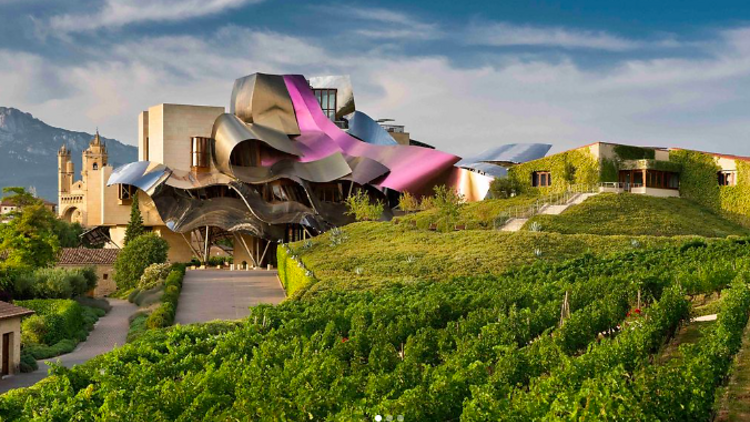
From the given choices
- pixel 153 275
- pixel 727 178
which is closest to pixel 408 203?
pixel 153 275

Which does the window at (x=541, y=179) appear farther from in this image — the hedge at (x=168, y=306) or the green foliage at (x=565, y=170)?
the hedge at (x=168, y=306)

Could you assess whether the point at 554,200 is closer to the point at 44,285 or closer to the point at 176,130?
the point at 44,285

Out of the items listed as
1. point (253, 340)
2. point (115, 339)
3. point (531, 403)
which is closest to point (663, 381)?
point (531, 403)

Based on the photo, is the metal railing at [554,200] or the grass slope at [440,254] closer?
the grass slope at [440,254]

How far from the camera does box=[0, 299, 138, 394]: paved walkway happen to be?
68.8 feet

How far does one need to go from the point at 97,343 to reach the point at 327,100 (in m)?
38.8

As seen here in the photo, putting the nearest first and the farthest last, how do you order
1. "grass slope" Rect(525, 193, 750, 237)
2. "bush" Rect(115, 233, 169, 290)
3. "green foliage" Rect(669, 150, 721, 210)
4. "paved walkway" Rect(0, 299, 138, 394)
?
1. "paved walkway" Rect(0, 299, 138, 394)
2. "grass slope" Rect(525, 193, 750, 237)
3. "green foliage" Rect(669, 150, 721, 210)
4. "bush" Rect(115, 233, 169, 290)

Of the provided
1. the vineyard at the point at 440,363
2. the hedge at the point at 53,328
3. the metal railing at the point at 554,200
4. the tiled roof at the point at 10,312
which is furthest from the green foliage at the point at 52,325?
the metal railing at the point at 554,200

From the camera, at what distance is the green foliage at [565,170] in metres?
43.2

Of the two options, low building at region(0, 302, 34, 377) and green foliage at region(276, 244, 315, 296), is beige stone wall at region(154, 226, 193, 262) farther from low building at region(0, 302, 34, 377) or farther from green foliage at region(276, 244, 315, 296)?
low building at region(0, 302, 34, 377)

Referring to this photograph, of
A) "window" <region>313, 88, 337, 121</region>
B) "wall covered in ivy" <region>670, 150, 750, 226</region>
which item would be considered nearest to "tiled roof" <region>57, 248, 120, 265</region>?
"window" <region>313, 88, 337, 121</region>

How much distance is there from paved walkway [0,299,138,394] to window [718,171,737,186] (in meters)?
30.6

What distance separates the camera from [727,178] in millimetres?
42188

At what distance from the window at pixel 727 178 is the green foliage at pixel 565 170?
252 inches
